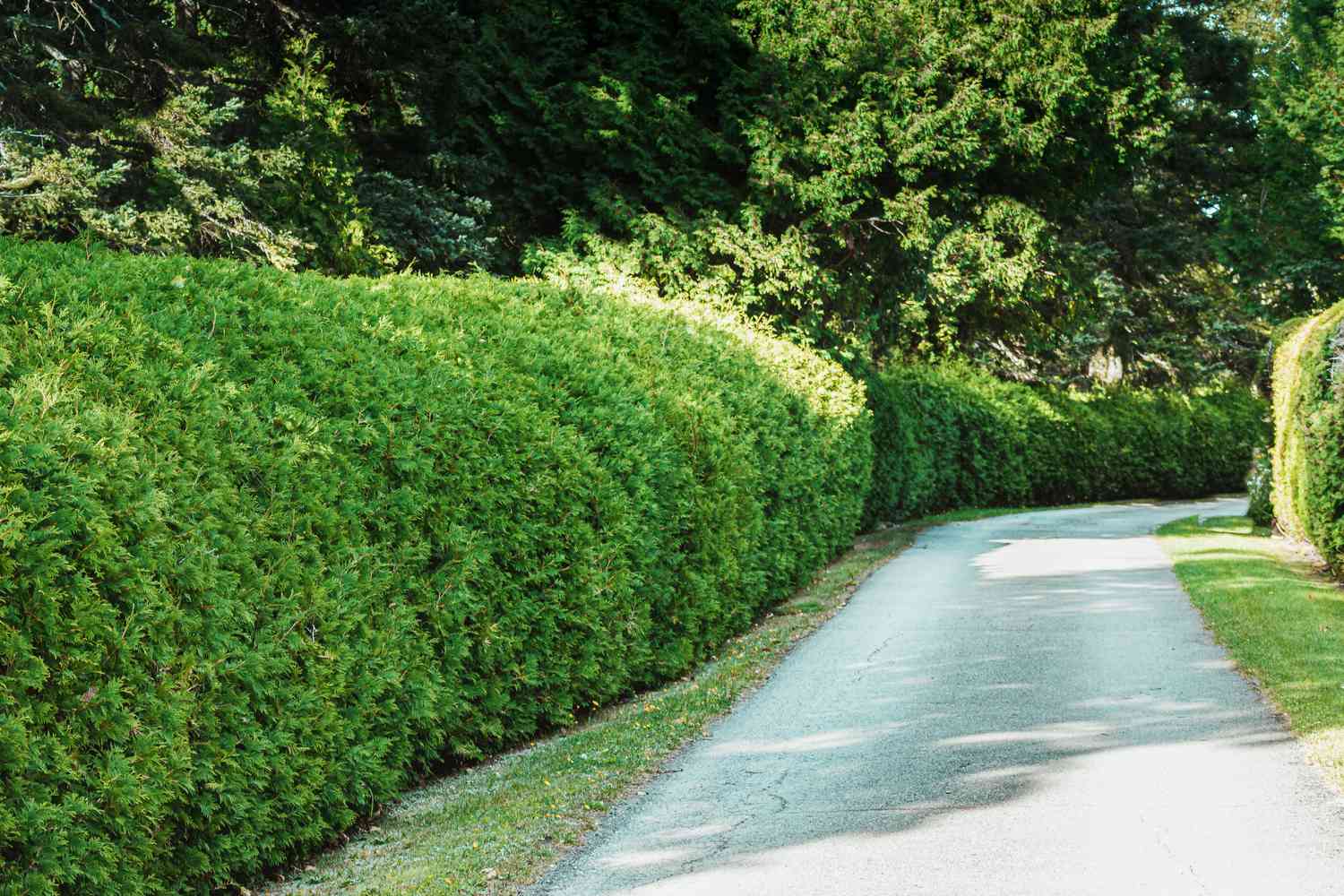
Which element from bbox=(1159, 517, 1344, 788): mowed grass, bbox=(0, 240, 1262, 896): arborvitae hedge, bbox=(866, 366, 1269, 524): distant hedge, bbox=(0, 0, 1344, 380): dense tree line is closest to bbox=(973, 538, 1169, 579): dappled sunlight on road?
bbox=(1159, 517, 1344, 788): mowed grass

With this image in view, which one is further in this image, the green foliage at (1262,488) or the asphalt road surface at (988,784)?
the green foliage at (1262,488)

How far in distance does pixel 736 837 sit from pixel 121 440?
3.27 m

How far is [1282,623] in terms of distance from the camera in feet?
36.2

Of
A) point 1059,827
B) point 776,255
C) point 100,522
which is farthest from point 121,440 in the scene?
point 776,255

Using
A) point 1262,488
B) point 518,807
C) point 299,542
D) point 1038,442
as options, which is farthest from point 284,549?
point 1038,442

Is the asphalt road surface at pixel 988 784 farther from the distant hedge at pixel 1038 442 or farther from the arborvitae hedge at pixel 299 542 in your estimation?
the distant hedge at pixel 1038 442

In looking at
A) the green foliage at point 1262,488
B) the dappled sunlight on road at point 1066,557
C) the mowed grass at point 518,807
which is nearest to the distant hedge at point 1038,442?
the green foliage at point 1262,488

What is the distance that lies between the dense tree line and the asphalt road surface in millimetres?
9654

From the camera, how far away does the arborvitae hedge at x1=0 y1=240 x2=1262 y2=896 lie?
4.09m

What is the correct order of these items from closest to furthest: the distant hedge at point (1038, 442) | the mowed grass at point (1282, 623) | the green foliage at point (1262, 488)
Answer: the mowed grass at point (1282, 623)
the green foliage at point (1262, 488)
the distant hedge at point (1038, 442)

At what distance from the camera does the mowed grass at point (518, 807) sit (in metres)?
5.15

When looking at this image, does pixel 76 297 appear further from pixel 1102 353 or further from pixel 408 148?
pixel 1102 353

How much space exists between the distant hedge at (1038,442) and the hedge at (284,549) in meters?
17.1

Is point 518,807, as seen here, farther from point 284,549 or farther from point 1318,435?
point 1318,435
